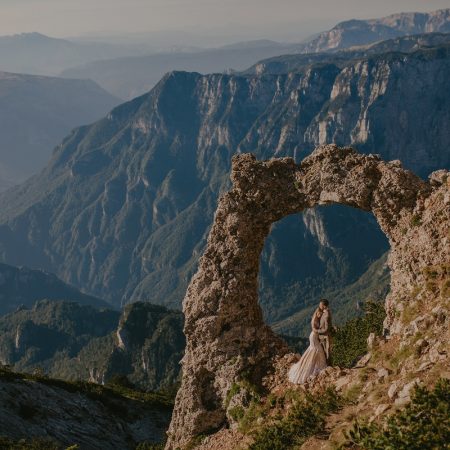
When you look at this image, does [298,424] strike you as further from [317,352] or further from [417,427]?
[417,427]

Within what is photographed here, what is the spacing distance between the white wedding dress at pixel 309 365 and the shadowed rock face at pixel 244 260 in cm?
237

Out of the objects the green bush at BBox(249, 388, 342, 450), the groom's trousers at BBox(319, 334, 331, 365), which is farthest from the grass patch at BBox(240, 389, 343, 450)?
the groom's trousers at BBox(319, 334, 331, 365)

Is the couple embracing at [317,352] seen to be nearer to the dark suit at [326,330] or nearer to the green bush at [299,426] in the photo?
the dark suit at [326,330]

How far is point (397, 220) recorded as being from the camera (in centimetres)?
2894

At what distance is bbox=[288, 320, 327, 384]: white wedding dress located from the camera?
94.2ft

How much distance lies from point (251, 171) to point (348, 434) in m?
14.9

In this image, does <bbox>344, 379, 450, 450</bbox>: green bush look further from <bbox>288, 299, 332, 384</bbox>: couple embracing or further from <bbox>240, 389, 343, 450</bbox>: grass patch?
<bbox>288, 299, 332, 384</bbox>: couple embracing

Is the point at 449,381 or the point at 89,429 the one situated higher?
the point at 449,381

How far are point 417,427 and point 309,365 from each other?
9.43 meters

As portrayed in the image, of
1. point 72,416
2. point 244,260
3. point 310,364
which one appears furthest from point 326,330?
point 72,416

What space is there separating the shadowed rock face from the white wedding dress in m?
2.37

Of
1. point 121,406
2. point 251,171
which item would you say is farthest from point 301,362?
point 121,406

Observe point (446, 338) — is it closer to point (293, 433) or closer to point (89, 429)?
point (293, 433)

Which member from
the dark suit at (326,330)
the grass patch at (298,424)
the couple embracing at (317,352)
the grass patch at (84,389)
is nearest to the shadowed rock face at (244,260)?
the couple embracing at (317,352)
